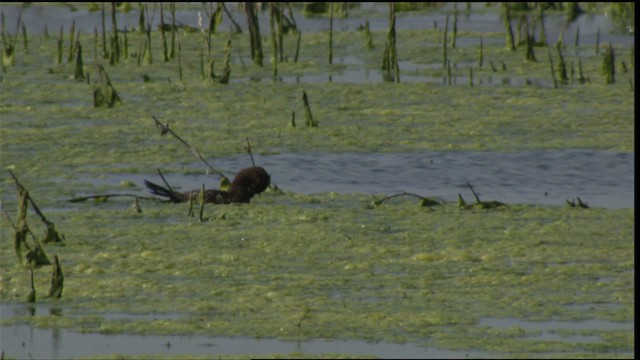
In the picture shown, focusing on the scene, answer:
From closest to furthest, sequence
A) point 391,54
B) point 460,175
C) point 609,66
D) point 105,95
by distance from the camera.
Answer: point 460,175 < point 105,95 < point 609,66 < point 391,54

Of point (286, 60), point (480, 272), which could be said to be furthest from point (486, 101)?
point (480, 272)

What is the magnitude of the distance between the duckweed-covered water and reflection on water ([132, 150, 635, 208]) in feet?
0.06

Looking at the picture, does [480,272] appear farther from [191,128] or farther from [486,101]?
[486,101]

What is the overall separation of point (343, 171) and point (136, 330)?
332 centimetres

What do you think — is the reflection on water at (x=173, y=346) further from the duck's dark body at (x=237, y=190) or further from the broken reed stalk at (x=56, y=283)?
the duck's dark body at (x=237, y=190)

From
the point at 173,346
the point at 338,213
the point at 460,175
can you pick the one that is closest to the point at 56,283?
the point at 173,346

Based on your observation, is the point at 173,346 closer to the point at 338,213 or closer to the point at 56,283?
the point at 56,283

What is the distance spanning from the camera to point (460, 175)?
831 centimetres

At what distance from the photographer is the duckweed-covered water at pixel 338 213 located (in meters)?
5.29

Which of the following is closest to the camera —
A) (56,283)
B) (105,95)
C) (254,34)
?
(56,283)

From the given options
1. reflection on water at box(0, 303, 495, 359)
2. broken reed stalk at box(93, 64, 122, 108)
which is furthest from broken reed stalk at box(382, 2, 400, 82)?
reflection on water at box(0, 303, 495, 359)

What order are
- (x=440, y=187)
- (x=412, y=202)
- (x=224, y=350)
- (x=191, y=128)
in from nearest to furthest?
1. (x=224, y=350)
2. (x=412, y=202)
3. (x=440, y=187)
4. (x=191, y=128)

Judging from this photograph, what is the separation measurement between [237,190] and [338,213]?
1.78 ft

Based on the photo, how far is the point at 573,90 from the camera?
10906 mm
